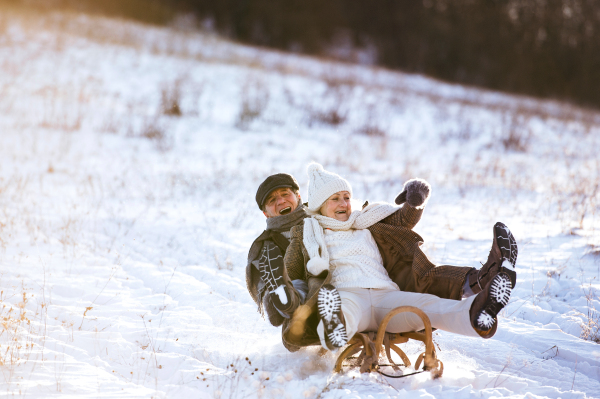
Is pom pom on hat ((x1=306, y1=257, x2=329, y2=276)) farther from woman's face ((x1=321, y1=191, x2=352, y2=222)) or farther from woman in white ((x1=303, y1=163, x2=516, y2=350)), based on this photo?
woman's face ((x1=321, y1=191, x2=352, y2=222))

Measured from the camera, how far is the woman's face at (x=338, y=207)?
12.3ft

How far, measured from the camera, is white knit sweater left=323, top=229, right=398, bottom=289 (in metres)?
3.53

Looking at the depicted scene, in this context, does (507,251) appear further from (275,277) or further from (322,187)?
(275,277)

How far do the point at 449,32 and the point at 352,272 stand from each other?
2232 centimetres

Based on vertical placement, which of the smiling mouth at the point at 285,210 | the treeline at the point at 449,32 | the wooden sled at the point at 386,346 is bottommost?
the wooden sled at the point at 386,346

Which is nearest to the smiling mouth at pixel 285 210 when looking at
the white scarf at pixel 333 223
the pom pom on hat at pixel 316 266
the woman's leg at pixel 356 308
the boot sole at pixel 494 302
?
the white scarf at pixel 333 223

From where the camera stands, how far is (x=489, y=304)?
3002 mm

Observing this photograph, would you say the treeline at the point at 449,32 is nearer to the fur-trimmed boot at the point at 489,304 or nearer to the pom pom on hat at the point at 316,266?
the pom pom on hat at the point at 316,266

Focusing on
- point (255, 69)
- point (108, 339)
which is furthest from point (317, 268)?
point (255, 69)

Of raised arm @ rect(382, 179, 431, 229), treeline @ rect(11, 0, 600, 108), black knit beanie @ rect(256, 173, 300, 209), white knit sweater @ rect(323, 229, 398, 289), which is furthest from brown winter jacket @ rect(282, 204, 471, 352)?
treeline @ rect(11, 0, 600, 108)

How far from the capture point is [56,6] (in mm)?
19188

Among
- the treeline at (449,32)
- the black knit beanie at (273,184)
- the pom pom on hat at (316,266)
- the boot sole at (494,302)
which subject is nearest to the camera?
the boot sole at (494,302)

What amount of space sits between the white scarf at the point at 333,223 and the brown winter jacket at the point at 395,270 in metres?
0.06

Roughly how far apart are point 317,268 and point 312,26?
21.0 metres
